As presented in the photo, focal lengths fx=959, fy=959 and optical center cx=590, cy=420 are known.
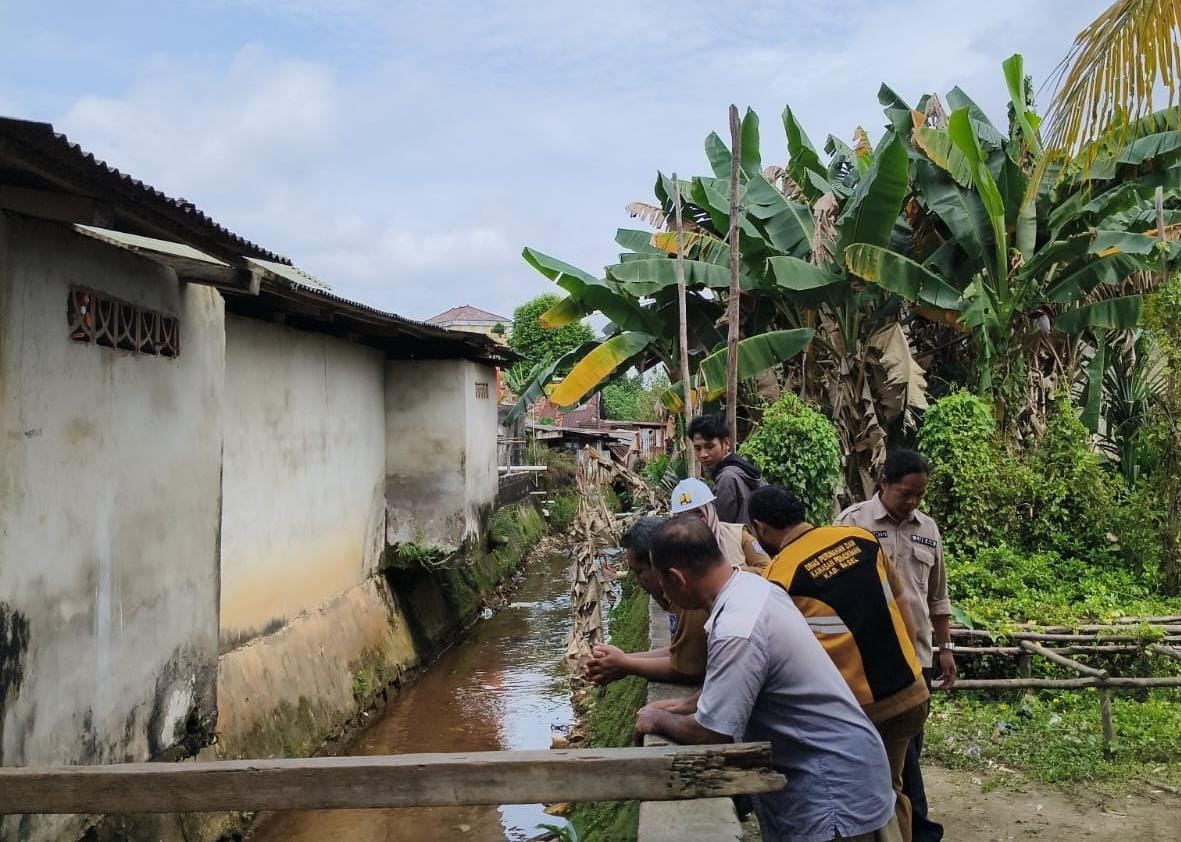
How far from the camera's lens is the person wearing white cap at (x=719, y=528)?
423 centimetres

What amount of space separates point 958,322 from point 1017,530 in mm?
2665

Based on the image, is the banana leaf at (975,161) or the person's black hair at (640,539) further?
the banana leaf at (975,161)

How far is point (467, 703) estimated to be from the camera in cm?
1054

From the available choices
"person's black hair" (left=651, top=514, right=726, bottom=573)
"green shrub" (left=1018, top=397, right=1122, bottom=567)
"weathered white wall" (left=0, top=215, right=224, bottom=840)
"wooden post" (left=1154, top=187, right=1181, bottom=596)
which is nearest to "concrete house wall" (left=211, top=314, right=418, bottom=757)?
"weathered white wall" (left=0, top=215, right=224, bottom=840)

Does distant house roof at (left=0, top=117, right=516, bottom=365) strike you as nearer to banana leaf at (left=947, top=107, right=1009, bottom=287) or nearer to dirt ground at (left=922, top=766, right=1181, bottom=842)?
dirt ground at (left=922, top=766, right=1181, bottom=842)

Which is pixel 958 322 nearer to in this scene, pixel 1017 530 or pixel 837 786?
pixel 1017 530

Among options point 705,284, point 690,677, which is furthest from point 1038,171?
point 705,284

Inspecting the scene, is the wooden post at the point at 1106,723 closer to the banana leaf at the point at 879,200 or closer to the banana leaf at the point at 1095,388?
the banana leaf at the point at 879,200

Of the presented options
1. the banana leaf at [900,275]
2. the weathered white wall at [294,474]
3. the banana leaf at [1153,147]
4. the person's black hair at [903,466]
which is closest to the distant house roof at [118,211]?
the weathered white wall at [294,474]

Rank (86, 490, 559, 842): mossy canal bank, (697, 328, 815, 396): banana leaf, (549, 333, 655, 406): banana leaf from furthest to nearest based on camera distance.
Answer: (549, 333, 655, 406): banana leaf → (697, 328, 815, 396): banana leaf → (86, 490, 559, 842): mossy canal bank

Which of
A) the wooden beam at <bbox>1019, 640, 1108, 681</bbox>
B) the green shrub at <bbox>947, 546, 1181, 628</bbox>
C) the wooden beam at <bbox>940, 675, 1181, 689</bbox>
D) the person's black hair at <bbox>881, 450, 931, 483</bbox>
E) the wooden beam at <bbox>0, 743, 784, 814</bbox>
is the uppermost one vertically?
the person's black hair at <bbox>881, 450, 931, 483</bbox>

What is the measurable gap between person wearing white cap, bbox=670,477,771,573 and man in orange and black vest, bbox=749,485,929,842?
1021mm

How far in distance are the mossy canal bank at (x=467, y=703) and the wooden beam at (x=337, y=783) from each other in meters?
4.95

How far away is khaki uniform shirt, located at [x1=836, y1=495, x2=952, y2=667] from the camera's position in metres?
4.28
